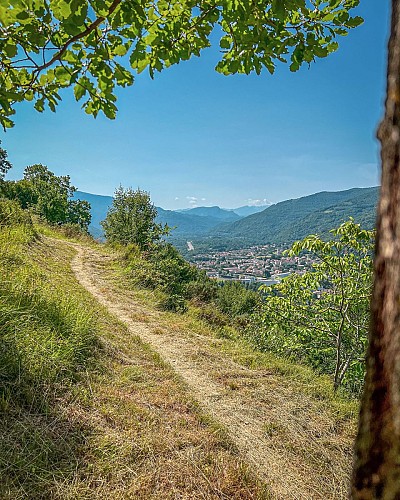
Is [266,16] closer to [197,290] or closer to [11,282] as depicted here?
[11,282]

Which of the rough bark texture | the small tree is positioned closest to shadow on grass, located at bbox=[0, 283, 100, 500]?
the rough bark texture

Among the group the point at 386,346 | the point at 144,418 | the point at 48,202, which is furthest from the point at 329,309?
the point at 48,202

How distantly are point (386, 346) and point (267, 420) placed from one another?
406 centimetres

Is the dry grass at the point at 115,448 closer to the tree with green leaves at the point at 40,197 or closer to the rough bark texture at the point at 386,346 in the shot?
the rough bark texture at the point at 386,346

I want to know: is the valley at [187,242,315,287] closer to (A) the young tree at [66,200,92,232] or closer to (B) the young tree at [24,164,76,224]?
(B) the young tree at [24,164,76,224]

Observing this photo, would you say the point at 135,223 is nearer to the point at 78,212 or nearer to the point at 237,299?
the point at 237,299

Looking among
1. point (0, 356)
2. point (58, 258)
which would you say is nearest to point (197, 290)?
point (58, 258)

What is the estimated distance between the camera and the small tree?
15.5m

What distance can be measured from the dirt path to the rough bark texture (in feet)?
9.79

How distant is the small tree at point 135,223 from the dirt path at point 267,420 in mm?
8924

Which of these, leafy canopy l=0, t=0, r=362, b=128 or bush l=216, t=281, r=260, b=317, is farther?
bush l=216, t=281, r=260, b=317

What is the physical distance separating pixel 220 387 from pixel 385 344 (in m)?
4.60

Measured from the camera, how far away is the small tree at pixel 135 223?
1545 cm

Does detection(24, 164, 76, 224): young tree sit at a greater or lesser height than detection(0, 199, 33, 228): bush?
greater
